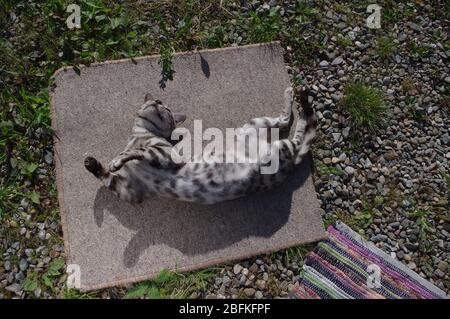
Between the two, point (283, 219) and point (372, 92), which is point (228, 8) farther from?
point (283, 219)

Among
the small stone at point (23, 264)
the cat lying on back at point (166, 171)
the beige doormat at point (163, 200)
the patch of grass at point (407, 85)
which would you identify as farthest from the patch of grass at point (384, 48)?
the small stone at point (23, 264)

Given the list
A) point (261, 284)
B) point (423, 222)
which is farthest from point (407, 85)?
point (261, 284)

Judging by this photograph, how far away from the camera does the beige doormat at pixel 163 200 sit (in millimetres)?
3182

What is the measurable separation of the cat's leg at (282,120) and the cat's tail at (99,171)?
1.12 meters

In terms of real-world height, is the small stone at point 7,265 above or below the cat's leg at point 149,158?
below

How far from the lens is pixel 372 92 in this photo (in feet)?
12.2

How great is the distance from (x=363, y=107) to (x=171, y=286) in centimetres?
221

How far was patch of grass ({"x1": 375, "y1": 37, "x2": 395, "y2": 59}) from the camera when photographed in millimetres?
3914

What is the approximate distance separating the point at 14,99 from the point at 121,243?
1.48 metres

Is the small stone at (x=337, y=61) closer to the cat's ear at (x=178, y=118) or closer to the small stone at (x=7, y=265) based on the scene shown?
the cat's ear at (x=178, y=118)

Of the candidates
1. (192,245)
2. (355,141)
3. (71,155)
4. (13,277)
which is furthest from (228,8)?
(13,277)

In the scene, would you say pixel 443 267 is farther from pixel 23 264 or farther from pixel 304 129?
pixel 23 264

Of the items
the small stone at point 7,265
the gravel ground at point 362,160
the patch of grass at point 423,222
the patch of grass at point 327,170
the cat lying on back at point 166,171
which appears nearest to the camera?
the cat lying on back at point 166,171

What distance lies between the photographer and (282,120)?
348cm
